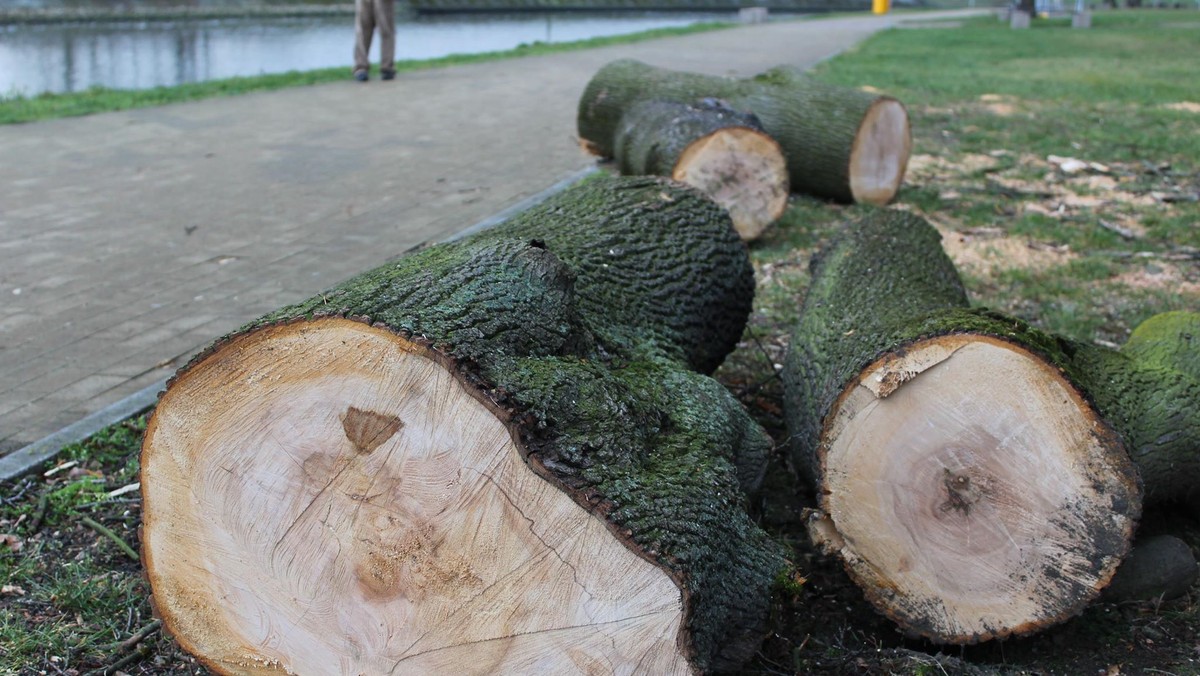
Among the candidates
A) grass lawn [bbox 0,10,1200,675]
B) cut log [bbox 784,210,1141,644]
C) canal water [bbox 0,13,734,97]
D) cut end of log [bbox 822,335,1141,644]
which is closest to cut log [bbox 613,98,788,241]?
grass lawn [bbox 0,10,1200,675]

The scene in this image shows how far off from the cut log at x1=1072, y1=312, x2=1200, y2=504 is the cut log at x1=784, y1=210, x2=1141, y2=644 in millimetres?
320

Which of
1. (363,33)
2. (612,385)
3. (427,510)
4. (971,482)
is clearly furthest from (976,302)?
(363,33)

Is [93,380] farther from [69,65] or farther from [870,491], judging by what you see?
[69,65]

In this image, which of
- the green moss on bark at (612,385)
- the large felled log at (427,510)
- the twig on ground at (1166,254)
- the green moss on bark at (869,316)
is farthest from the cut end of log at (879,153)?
the large felled log at (427,510)

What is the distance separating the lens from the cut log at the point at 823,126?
24.8ft

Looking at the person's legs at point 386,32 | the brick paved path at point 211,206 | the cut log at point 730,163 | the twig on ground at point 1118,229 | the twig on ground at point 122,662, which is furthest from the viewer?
the person's legs at point 386,32

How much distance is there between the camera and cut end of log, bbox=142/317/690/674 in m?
2.27

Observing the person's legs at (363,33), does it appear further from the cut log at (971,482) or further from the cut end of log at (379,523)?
the cut end of log at (379,523)

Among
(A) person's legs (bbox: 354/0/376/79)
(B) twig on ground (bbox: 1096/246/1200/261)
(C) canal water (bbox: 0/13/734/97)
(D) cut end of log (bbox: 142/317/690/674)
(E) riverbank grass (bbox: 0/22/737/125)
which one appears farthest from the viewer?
(C) canal water (bbox: 0/13/734/97)

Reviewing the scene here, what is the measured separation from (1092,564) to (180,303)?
4.33 m

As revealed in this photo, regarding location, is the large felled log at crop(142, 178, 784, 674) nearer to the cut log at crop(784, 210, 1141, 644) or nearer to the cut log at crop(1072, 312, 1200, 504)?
the cut log at crop(784, 210, 1141, 644)

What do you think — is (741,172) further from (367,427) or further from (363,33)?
(363,33)

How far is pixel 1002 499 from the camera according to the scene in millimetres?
2818

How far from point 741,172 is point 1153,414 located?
12.4ft
